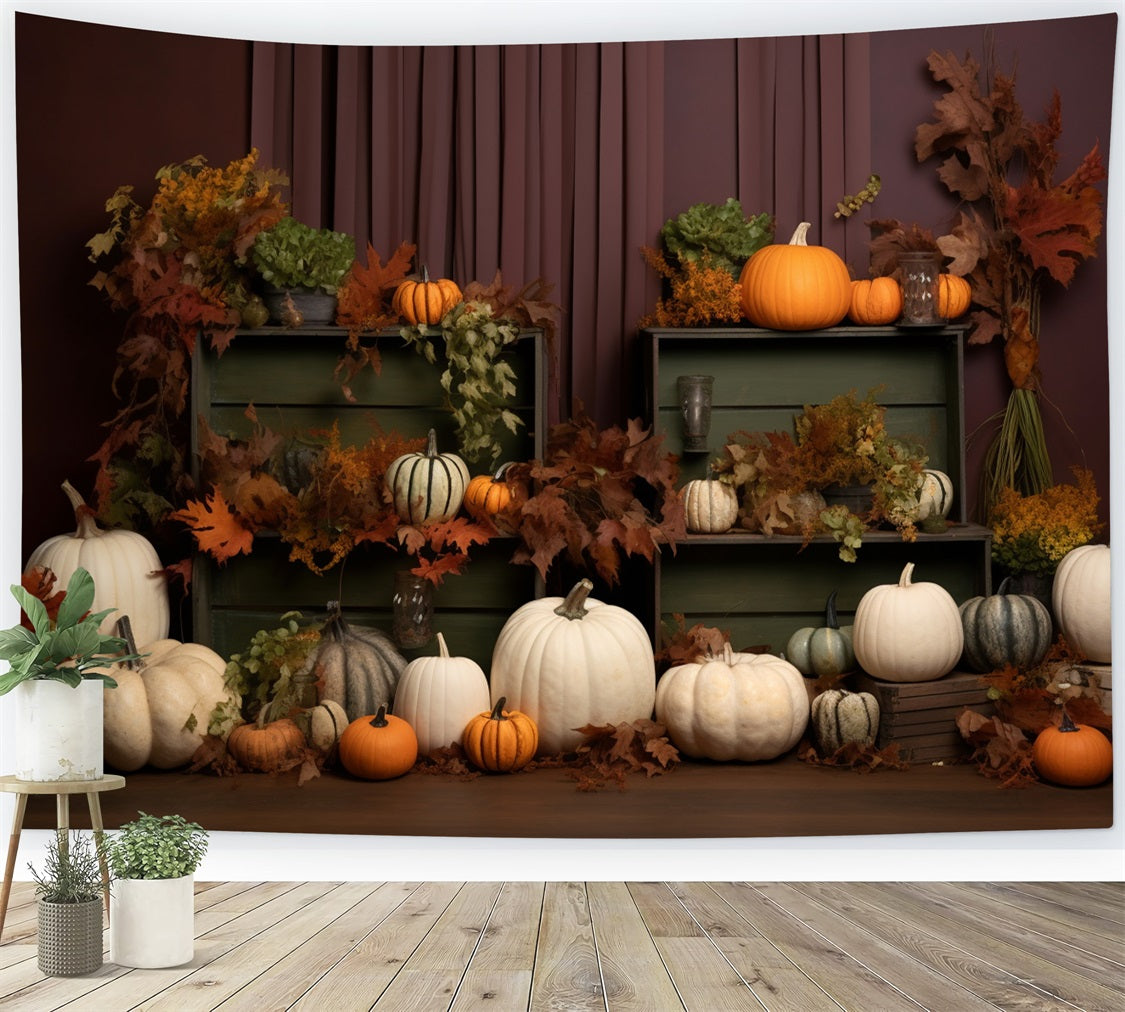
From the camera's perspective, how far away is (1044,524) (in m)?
3.26

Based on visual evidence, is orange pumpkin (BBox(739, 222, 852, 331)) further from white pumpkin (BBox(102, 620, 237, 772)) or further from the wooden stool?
the wooden stool

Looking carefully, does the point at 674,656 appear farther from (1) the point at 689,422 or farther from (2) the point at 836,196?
(2) the point at 836,196

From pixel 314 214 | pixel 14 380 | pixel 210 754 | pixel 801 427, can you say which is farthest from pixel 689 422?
pixel 14 380

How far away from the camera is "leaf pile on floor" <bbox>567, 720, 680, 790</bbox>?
299 cm

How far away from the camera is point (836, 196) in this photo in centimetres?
352

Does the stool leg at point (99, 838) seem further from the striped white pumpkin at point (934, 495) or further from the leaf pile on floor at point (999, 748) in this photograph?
the striped white pumpkin at point (934, 495)

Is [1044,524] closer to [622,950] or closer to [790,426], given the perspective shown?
[790,426]

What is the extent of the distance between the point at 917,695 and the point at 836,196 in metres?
1.45

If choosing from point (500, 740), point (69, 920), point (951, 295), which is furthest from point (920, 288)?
point (69, 920)

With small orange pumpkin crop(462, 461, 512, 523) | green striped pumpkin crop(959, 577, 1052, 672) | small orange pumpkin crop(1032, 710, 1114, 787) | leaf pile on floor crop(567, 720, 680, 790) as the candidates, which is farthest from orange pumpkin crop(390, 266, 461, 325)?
small orange pumpkin crop(1032, 710, 1114, 787)

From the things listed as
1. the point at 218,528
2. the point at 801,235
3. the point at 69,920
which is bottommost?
the point at 69,920

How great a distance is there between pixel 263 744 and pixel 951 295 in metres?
2.20

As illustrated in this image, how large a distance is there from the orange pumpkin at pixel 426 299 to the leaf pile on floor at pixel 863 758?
152 centimetres

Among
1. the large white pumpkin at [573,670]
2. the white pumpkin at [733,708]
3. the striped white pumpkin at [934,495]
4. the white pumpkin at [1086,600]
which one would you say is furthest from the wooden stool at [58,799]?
the white pumpkin at [1086,600]
